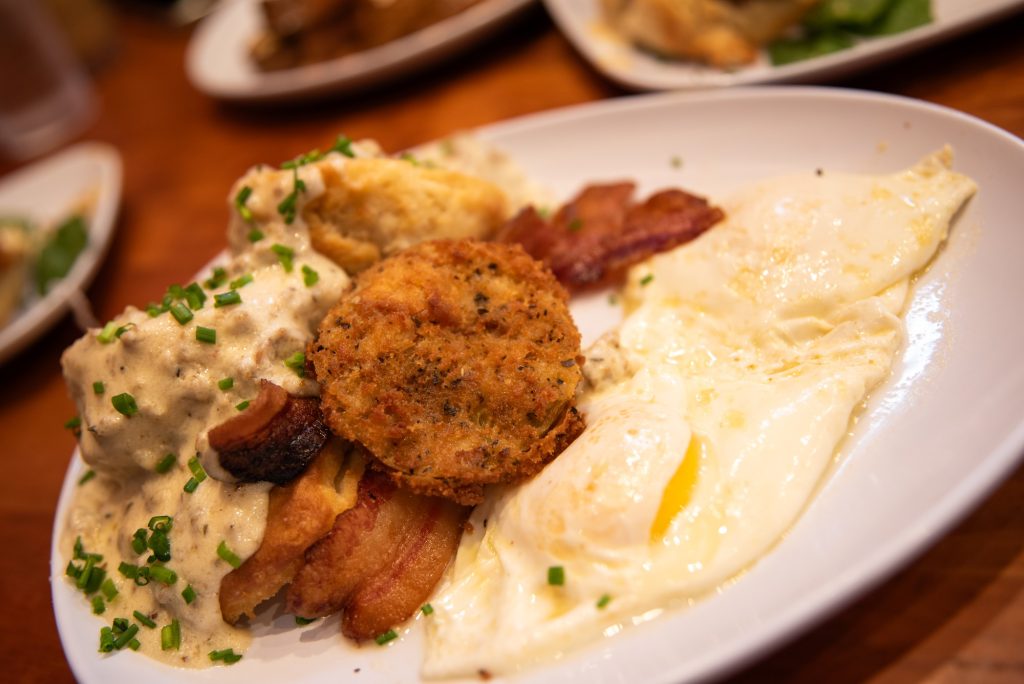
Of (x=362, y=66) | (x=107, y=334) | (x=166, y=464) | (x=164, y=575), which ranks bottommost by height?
(x=164, y=575)

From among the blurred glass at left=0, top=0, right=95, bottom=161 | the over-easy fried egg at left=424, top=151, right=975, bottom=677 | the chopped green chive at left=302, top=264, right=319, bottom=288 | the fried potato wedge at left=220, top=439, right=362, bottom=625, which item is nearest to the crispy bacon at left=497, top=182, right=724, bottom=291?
the over-easy fried egg at left=424, top=151, right=975, bottom=677

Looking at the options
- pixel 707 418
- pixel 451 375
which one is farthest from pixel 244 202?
pixel 707 418

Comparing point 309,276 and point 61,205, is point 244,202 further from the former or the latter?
point 61,205

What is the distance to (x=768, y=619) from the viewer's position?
176cm

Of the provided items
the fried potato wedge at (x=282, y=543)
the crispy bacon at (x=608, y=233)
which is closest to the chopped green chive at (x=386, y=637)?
the fried potato wedge at (x=282, y=543)

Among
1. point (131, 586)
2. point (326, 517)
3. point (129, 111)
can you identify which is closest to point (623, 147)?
point (326, 517)

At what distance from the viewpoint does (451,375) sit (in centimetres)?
240

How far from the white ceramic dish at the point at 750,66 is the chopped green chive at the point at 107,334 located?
113 inches

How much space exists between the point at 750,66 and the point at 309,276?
104 inches

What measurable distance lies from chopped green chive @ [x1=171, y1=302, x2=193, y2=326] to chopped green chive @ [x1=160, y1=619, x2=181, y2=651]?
0.99 metres

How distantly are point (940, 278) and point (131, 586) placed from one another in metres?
2.91

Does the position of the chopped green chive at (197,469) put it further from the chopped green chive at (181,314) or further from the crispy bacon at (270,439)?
the chopped green chive at (181,314)

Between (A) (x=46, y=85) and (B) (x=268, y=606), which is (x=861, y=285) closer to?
(B) (x=268, y=606)

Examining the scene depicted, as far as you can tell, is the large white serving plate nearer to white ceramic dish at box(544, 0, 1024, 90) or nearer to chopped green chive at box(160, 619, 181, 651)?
chopped green chive at box(160, 619, 181, 651)
